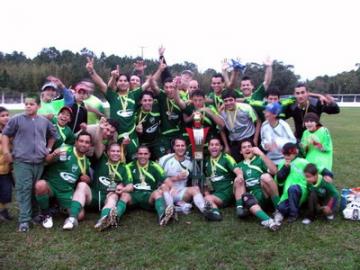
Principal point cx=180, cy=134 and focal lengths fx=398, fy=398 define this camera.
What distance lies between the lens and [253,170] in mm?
6008

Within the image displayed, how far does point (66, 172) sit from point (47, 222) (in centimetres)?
76

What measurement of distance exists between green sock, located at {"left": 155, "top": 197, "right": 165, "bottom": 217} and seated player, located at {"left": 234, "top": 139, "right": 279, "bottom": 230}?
1.04m

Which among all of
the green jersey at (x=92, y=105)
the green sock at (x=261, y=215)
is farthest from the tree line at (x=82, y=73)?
the green sock at (x=261, y=215)

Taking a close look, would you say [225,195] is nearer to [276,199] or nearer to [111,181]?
[276,199]

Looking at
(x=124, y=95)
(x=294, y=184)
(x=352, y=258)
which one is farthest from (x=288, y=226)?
(x=124, y=95)

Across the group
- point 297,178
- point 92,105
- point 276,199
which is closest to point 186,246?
point 276,199

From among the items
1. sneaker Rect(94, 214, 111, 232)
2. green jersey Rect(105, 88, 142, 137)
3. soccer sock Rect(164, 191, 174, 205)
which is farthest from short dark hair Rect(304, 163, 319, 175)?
green jersey Rect(105, 88, 142, 137)

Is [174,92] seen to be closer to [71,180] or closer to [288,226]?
[71,180]

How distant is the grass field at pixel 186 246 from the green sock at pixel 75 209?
165 mm

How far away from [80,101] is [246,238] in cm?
375

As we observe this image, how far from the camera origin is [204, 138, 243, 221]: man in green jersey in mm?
6074

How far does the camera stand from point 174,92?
22.0 feet

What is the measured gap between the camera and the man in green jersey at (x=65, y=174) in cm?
546

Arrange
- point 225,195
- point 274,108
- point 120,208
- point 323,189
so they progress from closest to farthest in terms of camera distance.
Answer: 1. point 323,189
2. point 120,208
3. point 225,195
4. point 274,108
